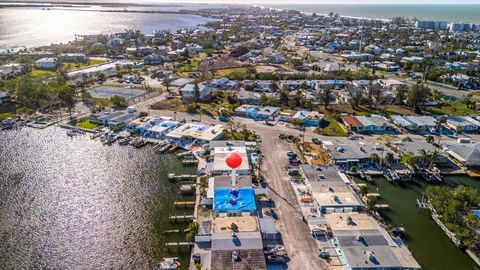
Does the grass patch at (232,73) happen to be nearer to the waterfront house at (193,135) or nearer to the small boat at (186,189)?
the waterfront house at (193,135)

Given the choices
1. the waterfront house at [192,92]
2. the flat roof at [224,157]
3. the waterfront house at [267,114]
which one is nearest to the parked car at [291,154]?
the flat roof at [224,157]

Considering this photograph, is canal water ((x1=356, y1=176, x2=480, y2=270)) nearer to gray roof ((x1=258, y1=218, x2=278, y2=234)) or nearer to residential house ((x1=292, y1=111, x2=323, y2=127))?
gray roof ((x1=258, y1=218, x2=278, y2=234))

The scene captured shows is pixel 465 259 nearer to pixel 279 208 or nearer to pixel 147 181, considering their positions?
pixel 279 208

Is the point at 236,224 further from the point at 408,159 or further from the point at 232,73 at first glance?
the point at 232,73

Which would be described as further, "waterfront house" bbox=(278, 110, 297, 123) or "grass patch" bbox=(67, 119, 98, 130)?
"waterfront house" bbox=(278, 110, 297, 123)

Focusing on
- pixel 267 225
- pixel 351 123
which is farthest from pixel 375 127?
pixel 267 225

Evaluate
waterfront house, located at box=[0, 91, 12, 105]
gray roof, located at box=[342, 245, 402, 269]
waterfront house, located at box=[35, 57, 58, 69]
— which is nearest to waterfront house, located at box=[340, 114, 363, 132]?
gray roof, located at box=[342, 245, 402, 269]

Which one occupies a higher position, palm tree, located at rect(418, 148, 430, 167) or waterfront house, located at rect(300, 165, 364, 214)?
palm tree, located at rect(418, 148, 430, 167)
